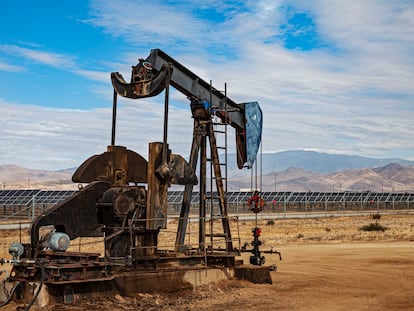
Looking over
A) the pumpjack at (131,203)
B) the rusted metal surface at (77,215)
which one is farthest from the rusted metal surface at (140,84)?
the rusted metal surface at (77,215)

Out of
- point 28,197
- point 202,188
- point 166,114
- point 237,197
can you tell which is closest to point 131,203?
point 166,114

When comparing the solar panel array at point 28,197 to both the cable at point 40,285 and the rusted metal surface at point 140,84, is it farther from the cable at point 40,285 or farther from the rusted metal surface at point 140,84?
the cable at point 40,285

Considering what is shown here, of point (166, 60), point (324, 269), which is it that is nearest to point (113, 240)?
point (166, 60)

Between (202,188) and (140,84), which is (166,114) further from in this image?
(202,188)

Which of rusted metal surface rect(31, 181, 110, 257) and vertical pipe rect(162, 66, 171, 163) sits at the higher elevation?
vertical pipe rect(162, 66, 171, 163)

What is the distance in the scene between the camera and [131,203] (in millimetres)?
11312

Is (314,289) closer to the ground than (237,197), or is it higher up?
closer to the ground

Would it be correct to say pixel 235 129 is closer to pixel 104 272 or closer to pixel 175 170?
pixel 175 170

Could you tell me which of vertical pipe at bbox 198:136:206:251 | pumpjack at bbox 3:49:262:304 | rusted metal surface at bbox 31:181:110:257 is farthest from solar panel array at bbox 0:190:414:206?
rusted metal surface at bbox 31:181:110:257

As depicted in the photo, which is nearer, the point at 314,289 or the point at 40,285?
the point at 40,285

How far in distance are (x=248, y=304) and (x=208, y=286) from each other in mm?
1361

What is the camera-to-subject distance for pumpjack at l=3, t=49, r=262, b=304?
Result: 9.74 meters

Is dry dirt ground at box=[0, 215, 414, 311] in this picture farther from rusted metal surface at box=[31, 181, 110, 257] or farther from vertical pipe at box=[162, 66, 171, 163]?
vertical pipe at box=[162, 66, 171, 163]

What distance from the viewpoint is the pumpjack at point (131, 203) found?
9.74 meters
